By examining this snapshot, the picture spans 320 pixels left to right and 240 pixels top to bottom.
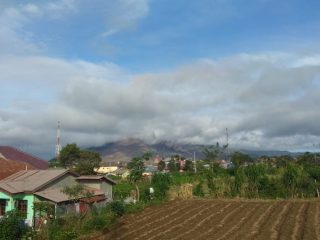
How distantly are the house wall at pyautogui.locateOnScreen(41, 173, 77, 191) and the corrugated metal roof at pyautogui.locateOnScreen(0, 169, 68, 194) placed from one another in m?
0.34

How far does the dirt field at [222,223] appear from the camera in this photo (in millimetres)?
15508

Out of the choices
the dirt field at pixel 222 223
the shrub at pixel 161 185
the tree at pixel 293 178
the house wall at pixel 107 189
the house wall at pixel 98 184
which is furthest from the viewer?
the house wall at pixel 107 189

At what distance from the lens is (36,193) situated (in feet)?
80.8

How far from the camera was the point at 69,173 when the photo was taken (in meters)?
30.4

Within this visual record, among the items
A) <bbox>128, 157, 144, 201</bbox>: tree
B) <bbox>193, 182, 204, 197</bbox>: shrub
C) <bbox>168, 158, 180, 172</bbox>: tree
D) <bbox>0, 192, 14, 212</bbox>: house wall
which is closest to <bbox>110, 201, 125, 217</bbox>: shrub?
<bbox>0, 192, 14, 212</bbox>: house wall

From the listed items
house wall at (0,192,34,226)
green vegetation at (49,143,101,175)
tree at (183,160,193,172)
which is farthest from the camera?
tree at (183,160,193,172)

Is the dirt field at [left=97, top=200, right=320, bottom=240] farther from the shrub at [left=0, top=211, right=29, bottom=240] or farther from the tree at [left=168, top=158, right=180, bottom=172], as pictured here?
the tree at [left=168, top=158, right=180, bottom=172]

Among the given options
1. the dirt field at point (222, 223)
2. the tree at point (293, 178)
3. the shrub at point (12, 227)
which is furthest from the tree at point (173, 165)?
the shrub at point (12, 227)

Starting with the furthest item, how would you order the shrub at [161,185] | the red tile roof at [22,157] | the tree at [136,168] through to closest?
the red tile roof at [22,157]
the tree at [136,168]
the shrub at [161,185]

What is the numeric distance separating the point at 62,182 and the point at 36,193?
4541 mm

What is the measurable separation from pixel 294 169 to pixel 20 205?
20.3 metres

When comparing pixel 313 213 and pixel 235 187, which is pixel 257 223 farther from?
pixel 235 187

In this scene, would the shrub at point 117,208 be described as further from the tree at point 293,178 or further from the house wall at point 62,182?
the tree at point 293,178

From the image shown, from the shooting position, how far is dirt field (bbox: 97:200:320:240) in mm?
15508
